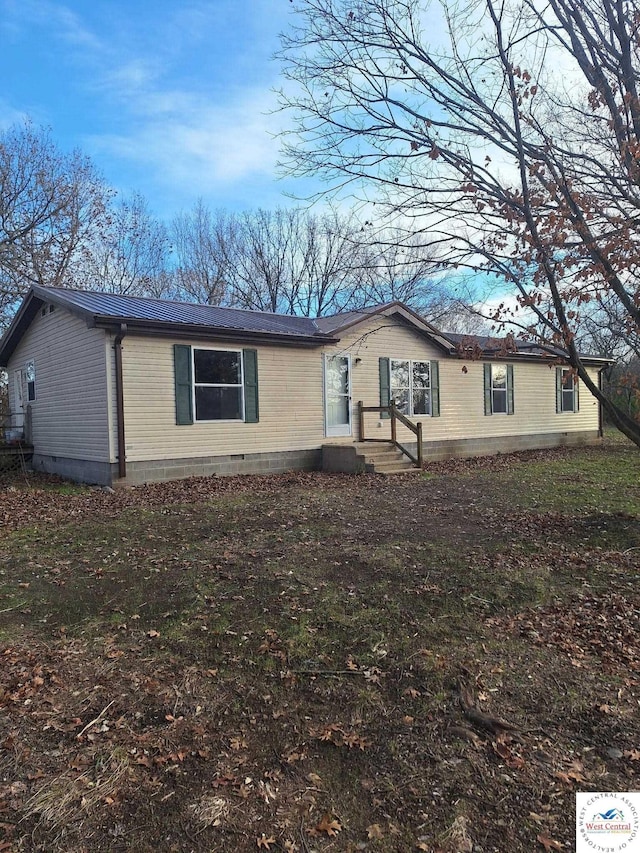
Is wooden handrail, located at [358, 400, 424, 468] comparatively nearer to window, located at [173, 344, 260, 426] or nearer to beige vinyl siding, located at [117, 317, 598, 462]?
beige vinyl siding, located at [117, 317, 598, 462]

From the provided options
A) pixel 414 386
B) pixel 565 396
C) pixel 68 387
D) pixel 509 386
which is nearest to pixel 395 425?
pixel 414 386

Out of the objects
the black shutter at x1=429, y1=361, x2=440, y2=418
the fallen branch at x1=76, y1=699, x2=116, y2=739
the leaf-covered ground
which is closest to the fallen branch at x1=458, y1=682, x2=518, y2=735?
the leaf-covered ground

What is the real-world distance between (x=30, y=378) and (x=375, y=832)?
49.1ft

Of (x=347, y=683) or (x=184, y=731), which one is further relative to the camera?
(x=347, y=683)

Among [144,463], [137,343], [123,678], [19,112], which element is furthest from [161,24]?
[19,112]

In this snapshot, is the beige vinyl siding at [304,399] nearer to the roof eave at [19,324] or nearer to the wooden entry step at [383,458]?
the wooden entry step at [383,458]

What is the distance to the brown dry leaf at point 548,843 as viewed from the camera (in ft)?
6.41

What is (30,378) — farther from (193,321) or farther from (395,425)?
(395,425)

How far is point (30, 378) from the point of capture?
1435 cm

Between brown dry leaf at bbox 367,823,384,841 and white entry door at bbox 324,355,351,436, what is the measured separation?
35.6 ft

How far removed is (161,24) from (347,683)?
9.47 m

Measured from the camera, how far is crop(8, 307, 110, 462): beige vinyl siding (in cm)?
1012

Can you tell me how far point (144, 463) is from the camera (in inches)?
399

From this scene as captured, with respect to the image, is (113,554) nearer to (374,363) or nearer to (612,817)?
(612,817)
